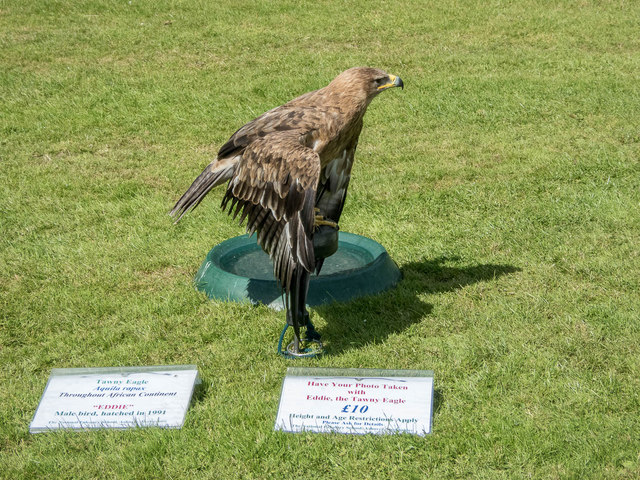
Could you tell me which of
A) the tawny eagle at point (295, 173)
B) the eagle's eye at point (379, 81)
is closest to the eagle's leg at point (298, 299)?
the tawny eagle at point (295, 173)

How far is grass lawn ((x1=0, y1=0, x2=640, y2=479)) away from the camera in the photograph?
14.5 feet

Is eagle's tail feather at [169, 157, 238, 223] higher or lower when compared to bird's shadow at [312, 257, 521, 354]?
higher

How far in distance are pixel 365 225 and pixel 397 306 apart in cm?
191

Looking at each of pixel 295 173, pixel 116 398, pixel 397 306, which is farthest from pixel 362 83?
pixel 116 398

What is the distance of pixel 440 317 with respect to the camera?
5805 millimetres

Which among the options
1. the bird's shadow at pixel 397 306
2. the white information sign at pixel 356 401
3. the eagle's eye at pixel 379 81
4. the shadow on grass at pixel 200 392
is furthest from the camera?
the eagle's eye at pixel 379 81

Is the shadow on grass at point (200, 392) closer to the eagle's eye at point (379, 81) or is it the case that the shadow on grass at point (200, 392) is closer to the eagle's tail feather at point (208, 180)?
the eagle's tail feather at point (208, 180)

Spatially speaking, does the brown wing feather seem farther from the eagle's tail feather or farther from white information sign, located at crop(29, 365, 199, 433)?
white information sign, located at crop(29, 365, 199, 433)

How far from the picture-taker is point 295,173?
496cm

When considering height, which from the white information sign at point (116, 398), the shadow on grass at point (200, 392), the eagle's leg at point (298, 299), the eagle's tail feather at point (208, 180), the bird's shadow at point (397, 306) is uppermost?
the eagle's tail feather at point (208, 180)

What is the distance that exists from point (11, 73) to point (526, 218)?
8.50 m

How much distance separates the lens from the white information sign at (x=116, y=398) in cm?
457

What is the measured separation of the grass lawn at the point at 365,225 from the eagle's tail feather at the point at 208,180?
0.84 meters

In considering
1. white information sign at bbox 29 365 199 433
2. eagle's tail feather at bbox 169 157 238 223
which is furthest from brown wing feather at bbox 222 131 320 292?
white information sign at bbox 29 365 199 433
